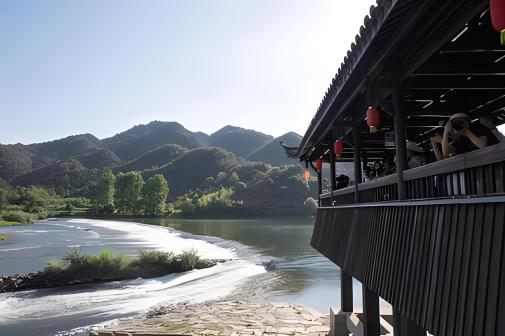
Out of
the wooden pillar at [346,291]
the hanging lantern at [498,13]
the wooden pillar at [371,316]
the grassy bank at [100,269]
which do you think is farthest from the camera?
the grassy bank at [100,269]

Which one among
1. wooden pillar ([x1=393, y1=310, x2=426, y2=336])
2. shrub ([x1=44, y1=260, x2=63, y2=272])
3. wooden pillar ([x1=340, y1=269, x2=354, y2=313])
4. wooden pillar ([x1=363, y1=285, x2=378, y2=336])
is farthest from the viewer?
shrub ([x1=44, y1=260, x2=63, y2=272])

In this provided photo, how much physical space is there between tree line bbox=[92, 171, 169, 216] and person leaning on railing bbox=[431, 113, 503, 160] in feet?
331

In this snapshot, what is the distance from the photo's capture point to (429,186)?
15.0 feet

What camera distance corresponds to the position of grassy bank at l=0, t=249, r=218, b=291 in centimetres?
2578

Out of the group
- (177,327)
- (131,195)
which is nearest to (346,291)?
(177,327)

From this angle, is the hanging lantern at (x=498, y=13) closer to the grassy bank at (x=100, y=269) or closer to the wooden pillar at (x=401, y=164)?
the wooden pillar at (x=401, y=164)

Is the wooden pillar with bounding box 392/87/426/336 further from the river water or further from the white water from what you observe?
the white water

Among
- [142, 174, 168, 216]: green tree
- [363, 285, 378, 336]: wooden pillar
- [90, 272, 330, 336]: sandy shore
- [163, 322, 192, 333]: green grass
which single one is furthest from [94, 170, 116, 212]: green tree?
[363, 285, 378, 336]: wooden pillar

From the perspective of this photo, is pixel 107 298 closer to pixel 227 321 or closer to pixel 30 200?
pixel 227 321

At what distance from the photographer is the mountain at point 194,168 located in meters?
166

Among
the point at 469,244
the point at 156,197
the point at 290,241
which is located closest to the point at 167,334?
the point at 469,244

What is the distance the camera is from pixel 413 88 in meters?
5.66

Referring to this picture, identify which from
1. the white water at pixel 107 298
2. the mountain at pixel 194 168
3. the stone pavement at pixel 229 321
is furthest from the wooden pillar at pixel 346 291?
the mountain at pixel 194 168

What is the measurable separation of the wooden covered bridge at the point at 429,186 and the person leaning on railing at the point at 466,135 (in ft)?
0.72
